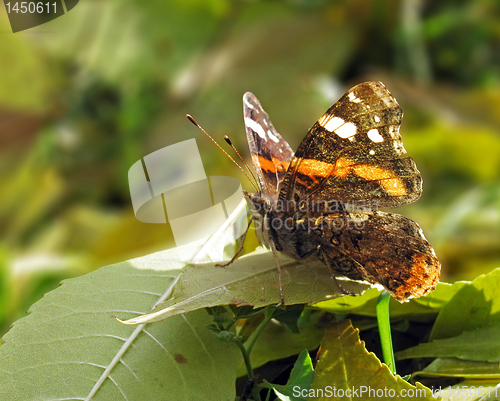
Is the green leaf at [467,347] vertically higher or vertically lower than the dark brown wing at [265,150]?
lower

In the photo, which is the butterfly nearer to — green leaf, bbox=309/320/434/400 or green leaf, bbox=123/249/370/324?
green leaf, bbox=123/249/370/324

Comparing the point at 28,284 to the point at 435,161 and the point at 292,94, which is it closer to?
the point at 292,94

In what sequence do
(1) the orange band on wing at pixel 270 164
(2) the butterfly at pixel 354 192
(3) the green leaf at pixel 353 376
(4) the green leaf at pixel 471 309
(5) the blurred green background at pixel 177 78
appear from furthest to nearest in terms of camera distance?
1. (5) the blurred green background at pixel 177 78
2. (1) the orange band on wing at pixel 270 164
3. (2) the butterfly at pixel 354 192
4. (4) the green leaf at pixel 471 309
5. (3) the green leaf at pixel 353 376

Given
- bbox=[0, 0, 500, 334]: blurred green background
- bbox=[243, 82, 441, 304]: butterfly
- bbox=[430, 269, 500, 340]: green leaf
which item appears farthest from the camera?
bbox=[0, 0, 500, 334]: blurred green background

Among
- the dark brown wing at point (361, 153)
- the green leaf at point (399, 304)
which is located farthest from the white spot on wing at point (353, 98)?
the green leaf at point (399, 304)

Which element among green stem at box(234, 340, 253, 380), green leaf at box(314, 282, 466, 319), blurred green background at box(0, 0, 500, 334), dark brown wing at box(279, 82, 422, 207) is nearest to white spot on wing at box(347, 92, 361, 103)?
dark brown wing at box(279, 82, 422, 207)

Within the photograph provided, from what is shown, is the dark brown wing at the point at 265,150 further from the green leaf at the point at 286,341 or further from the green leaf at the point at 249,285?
the green leaf at the point at 286,341
